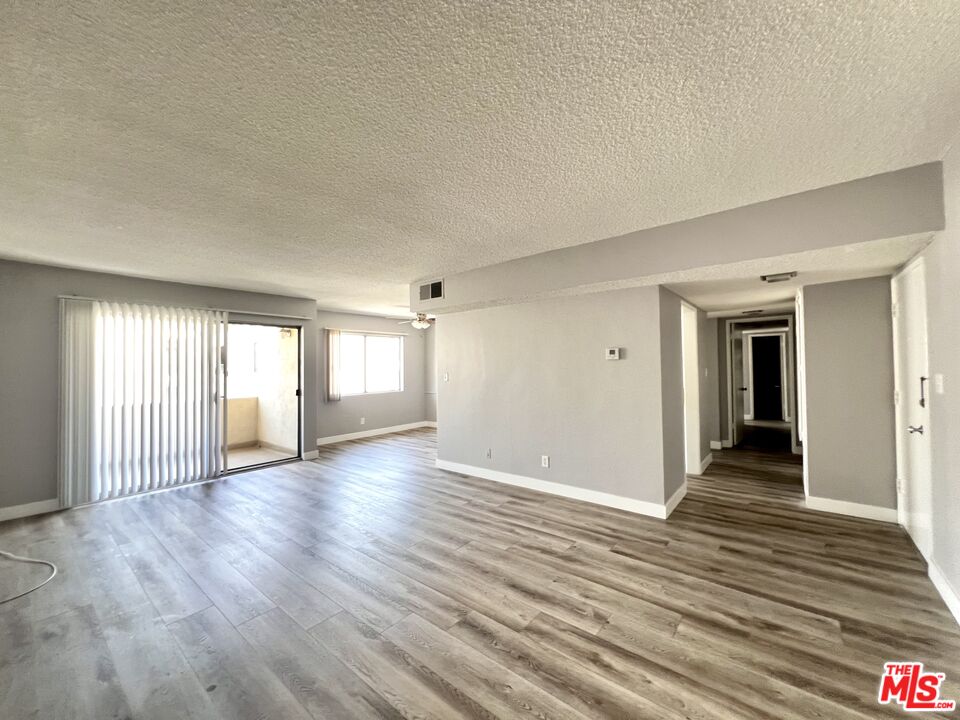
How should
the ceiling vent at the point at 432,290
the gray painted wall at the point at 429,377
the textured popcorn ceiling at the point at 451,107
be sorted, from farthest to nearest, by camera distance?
the gray painted wall at the point at 429,377 < the ceiling vent at the point at 432,290 < the textured popcorn ceiling at the point at 451,107

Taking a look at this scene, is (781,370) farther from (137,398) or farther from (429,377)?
(137,398)

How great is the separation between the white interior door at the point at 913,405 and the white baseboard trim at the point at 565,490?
1665mm

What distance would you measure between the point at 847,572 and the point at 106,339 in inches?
289

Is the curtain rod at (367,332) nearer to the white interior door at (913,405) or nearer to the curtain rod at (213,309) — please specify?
the curtain rod at (213,309)

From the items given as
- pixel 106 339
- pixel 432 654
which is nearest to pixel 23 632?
pixel 432 654

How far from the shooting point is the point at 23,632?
2.12 meters

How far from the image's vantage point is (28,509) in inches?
151

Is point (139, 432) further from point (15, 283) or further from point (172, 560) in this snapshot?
point (172, 560)

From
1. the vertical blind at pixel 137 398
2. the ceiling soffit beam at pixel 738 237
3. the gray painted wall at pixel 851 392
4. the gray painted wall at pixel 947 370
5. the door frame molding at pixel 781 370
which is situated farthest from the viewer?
the door frame molding at pixel 781 370

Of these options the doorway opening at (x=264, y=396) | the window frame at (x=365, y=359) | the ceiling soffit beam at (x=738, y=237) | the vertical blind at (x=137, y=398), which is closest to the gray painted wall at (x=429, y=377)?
the window frame at (x=365, y=359)

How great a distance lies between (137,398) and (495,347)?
441cm

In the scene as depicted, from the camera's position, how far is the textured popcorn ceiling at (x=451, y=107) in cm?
120

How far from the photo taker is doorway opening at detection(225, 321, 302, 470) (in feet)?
20.9

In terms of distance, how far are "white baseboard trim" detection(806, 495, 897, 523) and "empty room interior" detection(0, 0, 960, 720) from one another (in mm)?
29
